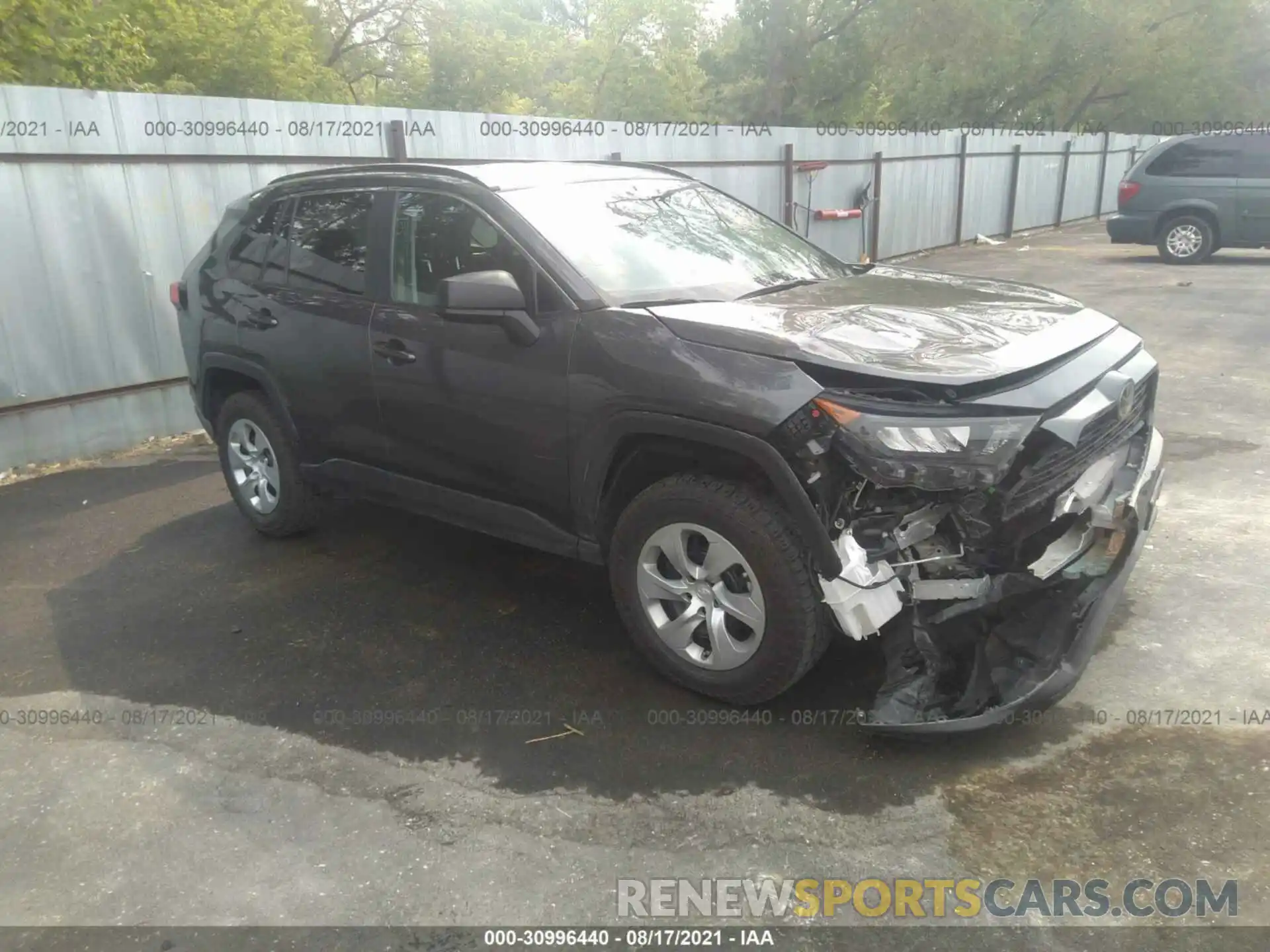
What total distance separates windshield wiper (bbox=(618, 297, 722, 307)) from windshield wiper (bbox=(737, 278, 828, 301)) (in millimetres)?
147

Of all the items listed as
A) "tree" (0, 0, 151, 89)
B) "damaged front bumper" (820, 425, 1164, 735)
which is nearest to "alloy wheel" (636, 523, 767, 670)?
"damaged front bumper" (820, 425, 1164, 735)

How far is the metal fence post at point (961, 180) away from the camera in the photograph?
58.2 ft

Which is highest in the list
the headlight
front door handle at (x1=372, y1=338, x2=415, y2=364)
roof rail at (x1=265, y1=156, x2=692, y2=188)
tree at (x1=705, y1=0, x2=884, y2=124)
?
tree at (x1=705, y1=0, x2=884, y2=124)

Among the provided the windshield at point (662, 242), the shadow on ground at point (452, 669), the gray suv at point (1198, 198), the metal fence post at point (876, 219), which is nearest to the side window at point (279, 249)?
the shadow on ground at point (452, 669)

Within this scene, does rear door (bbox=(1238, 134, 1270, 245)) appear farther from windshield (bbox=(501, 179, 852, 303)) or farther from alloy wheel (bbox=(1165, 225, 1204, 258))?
windshield (bbox=(501, 179, 852, 303))

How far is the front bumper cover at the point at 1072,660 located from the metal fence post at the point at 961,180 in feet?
52.3

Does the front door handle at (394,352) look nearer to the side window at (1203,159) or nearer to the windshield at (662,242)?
the windshield at (662,242)

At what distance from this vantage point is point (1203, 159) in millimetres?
13703

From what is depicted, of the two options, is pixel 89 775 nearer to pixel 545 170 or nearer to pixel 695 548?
pixel 695 548

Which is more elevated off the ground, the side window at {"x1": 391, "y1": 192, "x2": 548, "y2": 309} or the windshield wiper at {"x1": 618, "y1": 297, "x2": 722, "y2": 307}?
the side window at {"x1": 391, "y1": 192, "x2": 548, "y2": 309}

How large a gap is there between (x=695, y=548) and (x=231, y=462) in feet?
10.2

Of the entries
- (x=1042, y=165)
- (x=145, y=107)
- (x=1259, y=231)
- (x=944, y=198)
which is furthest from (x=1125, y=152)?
(x=145, y=107)

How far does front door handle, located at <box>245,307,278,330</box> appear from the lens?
4.78 metres

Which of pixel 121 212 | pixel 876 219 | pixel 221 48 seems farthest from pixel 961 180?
pixel 121 212
